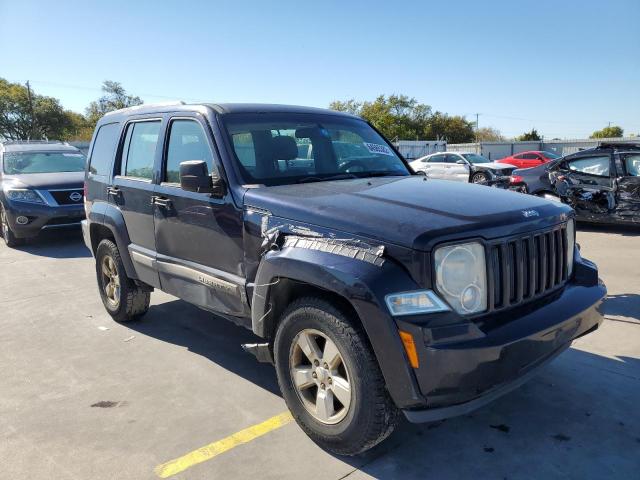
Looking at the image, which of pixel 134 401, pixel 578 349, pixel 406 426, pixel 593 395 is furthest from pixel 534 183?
pixel 134 401

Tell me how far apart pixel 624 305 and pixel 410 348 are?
3879mm

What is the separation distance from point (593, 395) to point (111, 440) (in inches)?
123

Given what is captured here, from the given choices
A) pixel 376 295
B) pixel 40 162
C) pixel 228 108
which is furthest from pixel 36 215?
pixel 376 295

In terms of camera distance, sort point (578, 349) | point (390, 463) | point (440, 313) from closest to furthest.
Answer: point (440, 313) < point (390, 463) < point (578, 349)

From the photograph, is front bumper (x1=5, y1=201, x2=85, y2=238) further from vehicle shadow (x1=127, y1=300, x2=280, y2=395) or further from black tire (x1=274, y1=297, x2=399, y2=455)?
black tire (x1=274, y1=297, x2=399, y2=455)

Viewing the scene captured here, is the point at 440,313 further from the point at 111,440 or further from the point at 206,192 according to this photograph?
the point at 111,440

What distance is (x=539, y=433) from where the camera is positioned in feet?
9.79

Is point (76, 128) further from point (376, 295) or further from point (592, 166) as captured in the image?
point (376, 295)

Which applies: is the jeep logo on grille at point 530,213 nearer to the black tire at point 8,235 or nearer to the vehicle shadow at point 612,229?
the vehicle shadow at point 612,229

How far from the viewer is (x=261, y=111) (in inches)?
153

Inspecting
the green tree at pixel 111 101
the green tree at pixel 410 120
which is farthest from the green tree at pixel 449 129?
the green tree at pixel 111 101

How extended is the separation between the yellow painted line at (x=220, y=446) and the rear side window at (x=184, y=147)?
1.77 m

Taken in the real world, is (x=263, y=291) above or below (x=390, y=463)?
above

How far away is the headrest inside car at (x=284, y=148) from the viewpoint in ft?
12.0
